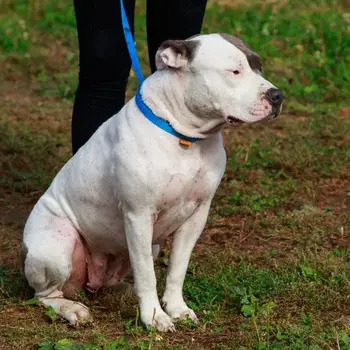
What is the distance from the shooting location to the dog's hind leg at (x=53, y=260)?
428cm

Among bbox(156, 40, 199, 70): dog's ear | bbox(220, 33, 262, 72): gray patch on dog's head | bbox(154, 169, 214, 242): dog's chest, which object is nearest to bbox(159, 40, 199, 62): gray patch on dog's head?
bbox(156, 40, 199, 70): dog's ear

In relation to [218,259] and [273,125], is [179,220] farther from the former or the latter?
[273,125]

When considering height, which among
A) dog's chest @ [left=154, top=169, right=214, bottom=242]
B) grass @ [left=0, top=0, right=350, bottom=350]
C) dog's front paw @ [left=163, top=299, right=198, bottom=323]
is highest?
dog's chest @ [left=154, top=169, right=214, bottom=242]

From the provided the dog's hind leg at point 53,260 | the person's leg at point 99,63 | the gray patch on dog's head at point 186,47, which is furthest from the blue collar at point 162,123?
the person's leg at point 99,63

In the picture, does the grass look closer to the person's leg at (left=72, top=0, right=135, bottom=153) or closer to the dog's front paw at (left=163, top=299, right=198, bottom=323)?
the dog's front paw at (left=163, top=299, right=198, bottom=323)

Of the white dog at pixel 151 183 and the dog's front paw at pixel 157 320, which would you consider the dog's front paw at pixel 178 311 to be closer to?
the white dog at pixel 151 183

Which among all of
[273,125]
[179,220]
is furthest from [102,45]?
[273,125]

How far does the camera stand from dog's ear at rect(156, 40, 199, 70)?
3895 mm

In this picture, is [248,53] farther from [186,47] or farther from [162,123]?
[162,123]

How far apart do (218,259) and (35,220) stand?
3.59 ft

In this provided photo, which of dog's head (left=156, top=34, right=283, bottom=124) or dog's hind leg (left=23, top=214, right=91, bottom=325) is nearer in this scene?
dog's head (left=156, top=34, right=283, bottom=124)

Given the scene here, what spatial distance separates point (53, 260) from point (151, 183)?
0.64 meters

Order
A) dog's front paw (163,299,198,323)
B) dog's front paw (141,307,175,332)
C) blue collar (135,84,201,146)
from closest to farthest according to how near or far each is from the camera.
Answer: blue collar (135,84,201,146)
dog's front paw (141,307,175,332)
dog's front paw (163,299,198,323)

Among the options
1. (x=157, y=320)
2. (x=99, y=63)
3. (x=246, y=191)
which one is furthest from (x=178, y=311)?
(x=246, y=191)
